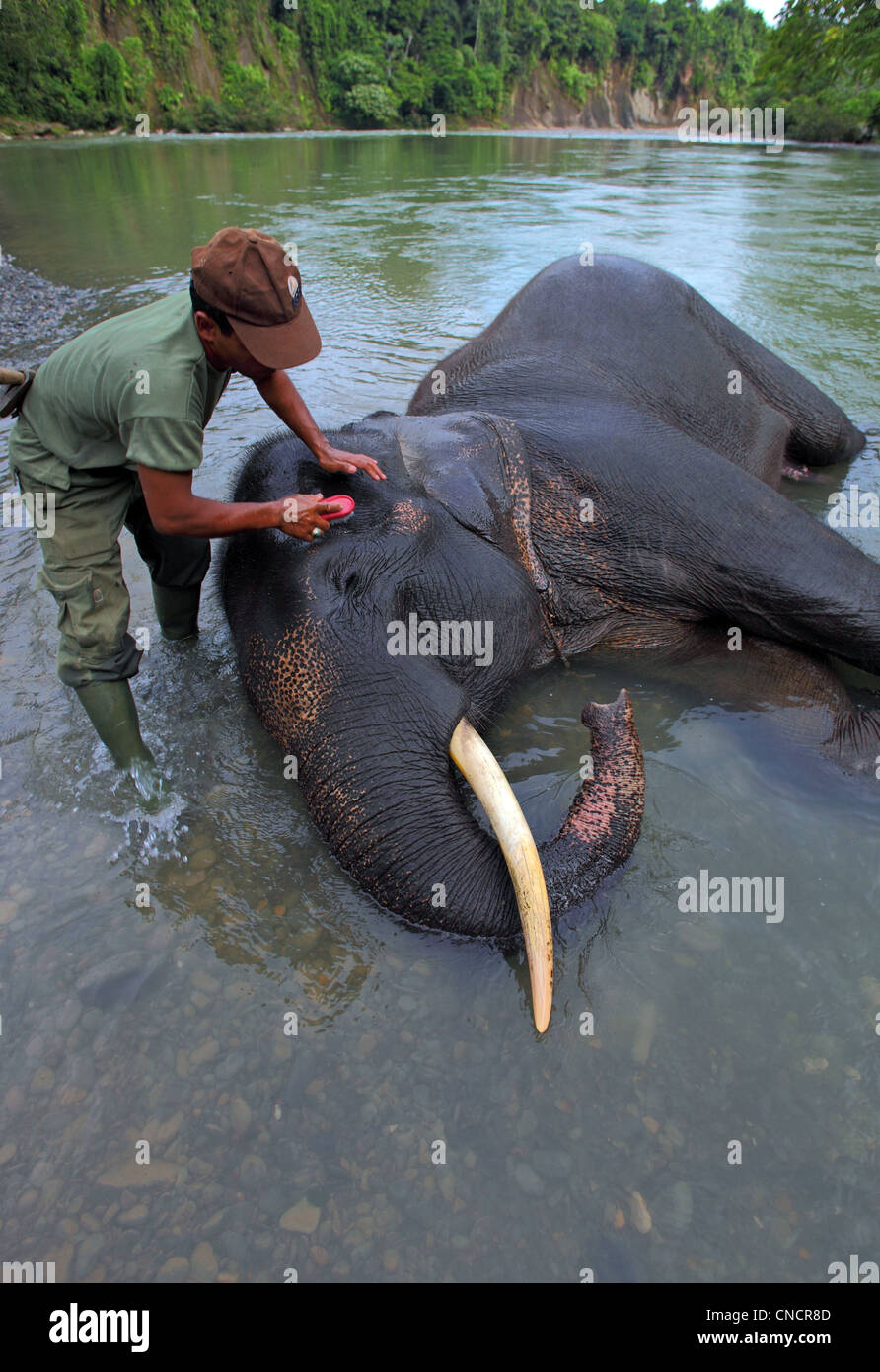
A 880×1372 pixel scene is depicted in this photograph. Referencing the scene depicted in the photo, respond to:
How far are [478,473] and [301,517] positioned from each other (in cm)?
104

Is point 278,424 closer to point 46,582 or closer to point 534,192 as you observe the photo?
point 46,582

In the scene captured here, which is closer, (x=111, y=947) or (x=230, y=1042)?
(x=230, y=1042)

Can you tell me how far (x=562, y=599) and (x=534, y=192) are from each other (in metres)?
21.7

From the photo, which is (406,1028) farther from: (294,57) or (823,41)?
(294,57)

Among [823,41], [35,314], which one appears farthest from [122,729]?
[823,41]

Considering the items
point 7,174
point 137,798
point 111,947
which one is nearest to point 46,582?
point 137,798

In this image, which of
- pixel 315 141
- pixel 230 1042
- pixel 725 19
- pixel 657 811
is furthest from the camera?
pixel 725 19

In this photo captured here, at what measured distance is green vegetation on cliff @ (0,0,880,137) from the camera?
39.8 metres

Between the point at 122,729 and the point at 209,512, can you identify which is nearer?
the point at 209,512

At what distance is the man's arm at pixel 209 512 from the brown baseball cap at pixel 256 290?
419 millimetres

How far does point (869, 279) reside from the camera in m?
10.3

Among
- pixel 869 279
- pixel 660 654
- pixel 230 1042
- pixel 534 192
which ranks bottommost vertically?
pixel 230 1042

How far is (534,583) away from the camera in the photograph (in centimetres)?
350

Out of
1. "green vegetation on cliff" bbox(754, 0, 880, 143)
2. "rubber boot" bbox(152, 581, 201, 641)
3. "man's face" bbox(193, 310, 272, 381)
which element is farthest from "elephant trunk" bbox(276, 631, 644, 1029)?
"green vegetation on cliff" bbox(754, 0, 880, 143)
